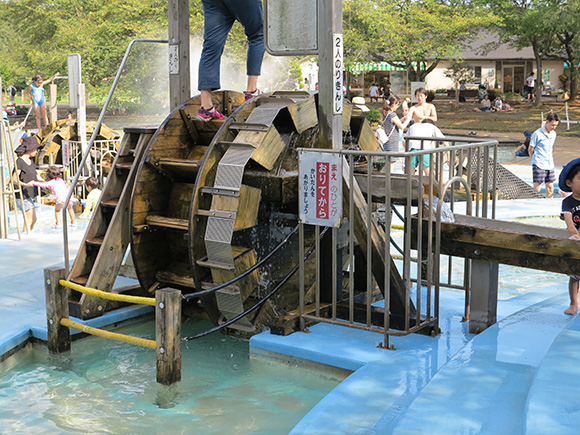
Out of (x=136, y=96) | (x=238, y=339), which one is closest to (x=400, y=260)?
(x=238, y=339)

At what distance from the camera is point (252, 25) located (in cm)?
712

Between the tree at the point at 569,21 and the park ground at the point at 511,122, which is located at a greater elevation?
the tree at the point at 569,21

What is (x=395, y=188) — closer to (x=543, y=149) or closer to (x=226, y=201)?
(x=226, y=201)

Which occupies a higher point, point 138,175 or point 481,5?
point 481,5

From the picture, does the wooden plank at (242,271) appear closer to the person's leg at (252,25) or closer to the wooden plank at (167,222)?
the wooden plank at (167,222)

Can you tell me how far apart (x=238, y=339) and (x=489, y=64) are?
50.2 metres

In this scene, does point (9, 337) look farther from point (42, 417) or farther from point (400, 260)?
point (400, 260)

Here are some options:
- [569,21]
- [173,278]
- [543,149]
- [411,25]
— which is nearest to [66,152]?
[543,149]

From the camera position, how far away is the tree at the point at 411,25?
1476 inches

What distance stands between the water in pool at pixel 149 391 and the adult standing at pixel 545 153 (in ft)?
29.1

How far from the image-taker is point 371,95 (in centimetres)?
4931

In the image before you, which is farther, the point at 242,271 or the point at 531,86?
the point at 531,86

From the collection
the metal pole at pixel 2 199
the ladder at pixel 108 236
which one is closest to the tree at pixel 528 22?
the metal pole at pixel 2 199

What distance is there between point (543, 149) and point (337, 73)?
8.73 metres
